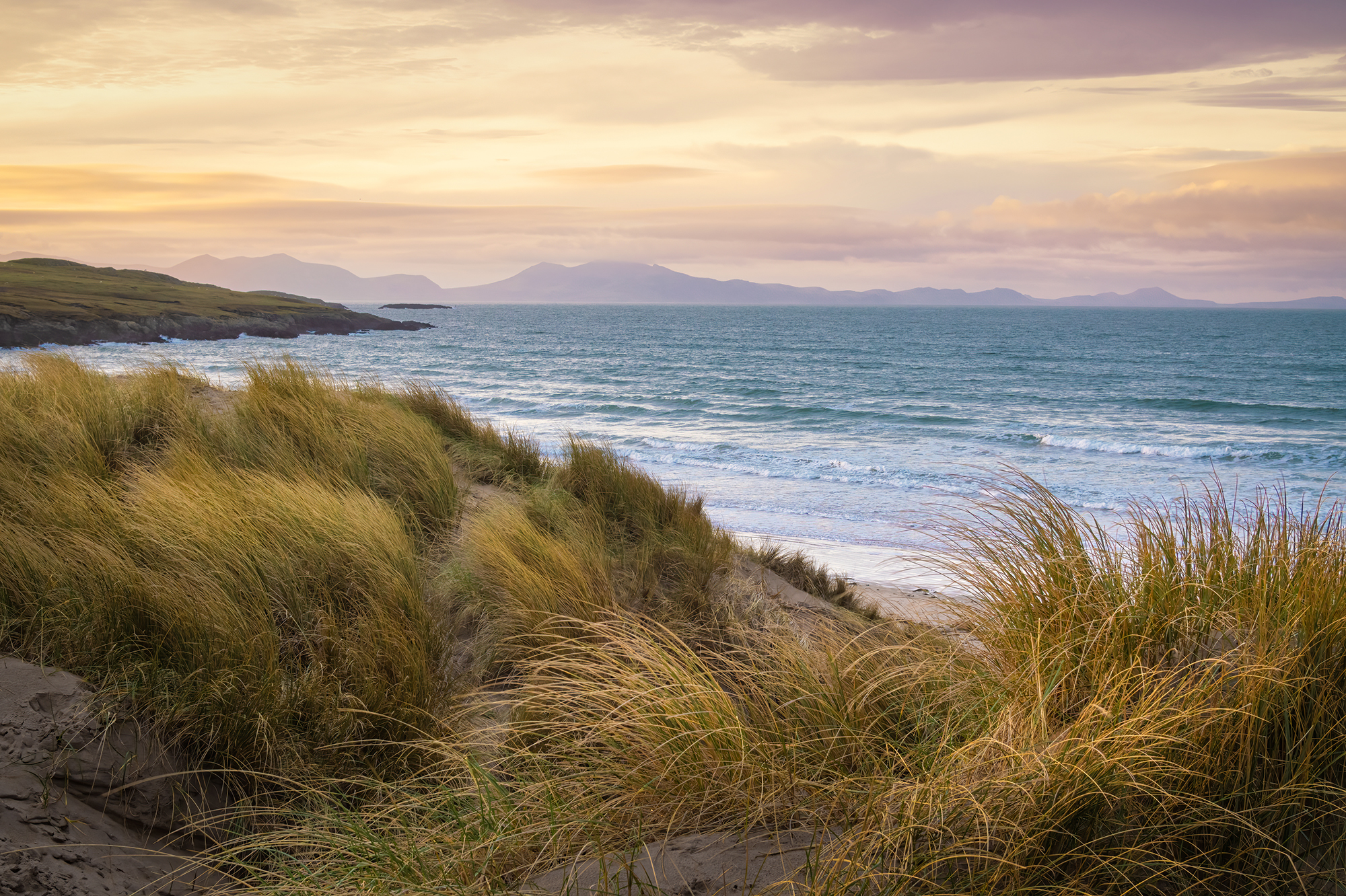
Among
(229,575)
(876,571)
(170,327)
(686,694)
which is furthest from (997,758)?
(170,327)

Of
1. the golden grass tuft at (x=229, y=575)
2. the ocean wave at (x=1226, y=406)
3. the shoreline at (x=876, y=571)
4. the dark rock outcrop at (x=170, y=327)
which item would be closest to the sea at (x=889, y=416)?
the shoreline at (x=876, y=571)

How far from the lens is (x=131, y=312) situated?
52875 mm

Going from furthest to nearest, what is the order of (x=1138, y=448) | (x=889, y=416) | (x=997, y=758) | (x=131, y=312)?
1. (x=131, y=312)
2. (x=889, y=416)
3. (x=1138, y=448)
4. (x=997, y=758)

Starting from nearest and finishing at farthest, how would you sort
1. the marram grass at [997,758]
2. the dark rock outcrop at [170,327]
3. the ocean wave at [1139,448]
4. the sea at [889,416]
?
the marram grass at [997,758] < the sea at [889,416] < the ocean wave at [1139,448] < the dark rock outcrop at [170,327]

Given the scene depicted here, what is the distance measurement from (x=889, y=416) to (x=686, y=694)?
2410 centimetres

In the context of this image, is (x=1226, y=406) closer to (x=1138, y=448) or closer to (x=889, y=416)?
(x=1138, y=448)

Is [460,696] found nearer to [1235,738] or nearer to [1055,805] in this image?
[1055,805]

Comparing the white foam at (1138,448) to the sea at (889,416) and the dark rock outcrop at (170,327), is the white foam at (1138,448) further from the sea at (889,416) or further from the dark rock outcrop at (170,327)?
the dark rock outcrop at (170,327)

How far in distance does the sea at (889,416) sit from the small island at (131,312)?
3498 mm

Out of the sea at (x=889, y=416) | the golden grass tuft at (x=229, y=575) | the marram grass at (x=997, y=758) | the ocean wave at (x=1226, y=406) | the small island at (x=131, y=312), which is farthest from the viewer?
the small island at (x=131, y=312)

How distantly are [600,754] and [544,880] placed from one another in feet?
1.88

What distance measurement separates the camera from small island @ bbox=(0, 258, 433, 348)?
139 ft

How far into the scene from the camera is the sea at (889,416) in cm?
1299

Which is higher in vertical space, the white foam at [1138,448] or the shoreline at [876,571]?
the white foam at [1138,448]
